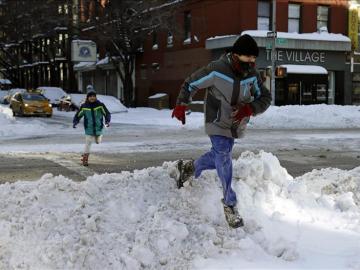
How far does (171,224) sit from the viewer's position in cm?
504

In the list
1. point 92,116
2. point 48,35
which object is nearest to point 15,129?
point 92,116

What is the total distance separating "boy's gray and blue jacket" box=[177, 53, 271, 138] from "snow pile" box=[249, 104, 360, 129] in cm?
1612

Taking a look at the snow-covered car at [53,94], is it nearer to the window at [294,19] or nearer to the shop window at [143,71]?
the shop window at [143,71]

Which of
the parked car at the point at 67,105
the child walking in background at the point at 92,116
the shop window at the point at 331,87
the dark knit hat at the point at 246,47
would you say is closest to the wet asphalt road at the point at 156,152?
the child walking in background at the point at 92,116

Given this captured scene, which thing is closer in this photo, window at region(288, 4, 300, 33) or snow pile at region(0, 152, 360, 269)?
snow pile at region(0, 152, 360, 269)

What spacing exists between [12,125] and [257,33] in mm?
16284

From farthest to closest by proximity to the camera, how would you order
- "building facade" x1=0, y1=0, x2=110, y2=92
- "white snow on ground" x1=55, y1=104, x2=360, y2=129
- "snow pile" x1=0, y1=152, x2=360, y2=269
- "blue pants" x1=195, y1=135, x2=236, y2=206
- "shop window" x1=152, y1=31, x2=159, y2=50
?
"shop window" x1=152, y1=31, x2=159, y2=50 → "building facade" x1=0, y1=0, x2=110, y2=92 → "white snow on ground" x1=55, y1=104, x2=360, y2=129 → "blue pants" x1=195, y1=135, x2=236, y2=206 → "snow pile" x1=0, y1=152, x2=360, y2=269

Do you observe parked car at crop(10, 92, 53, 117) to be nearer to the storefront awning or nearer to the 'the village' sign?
the 'the village' sign

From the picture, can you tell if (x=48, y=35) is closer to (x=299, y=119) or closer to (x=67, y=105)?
(x=67, y=105)

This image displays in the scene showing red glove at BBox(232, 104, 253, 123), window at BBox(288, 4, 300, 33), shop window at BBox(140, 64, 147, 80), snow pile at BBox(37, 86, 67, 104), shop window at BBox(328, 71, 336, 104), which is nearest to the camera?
red glove at BBox(232, 104, 253, 123)

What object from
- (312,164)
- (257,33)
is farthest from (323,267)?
(257,33)

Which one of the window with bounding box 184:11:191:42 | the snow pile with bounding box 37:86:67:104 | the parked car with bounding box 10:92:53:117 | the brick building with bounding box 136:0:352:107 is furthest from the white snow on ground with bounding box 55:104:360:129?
the snow pile with bounding box 37:86:67:104

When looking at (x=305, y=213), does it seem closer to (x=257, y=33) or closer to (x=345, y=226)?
(x=345, y=226)

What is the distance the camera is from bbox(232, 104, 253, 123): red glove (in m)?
5.21
